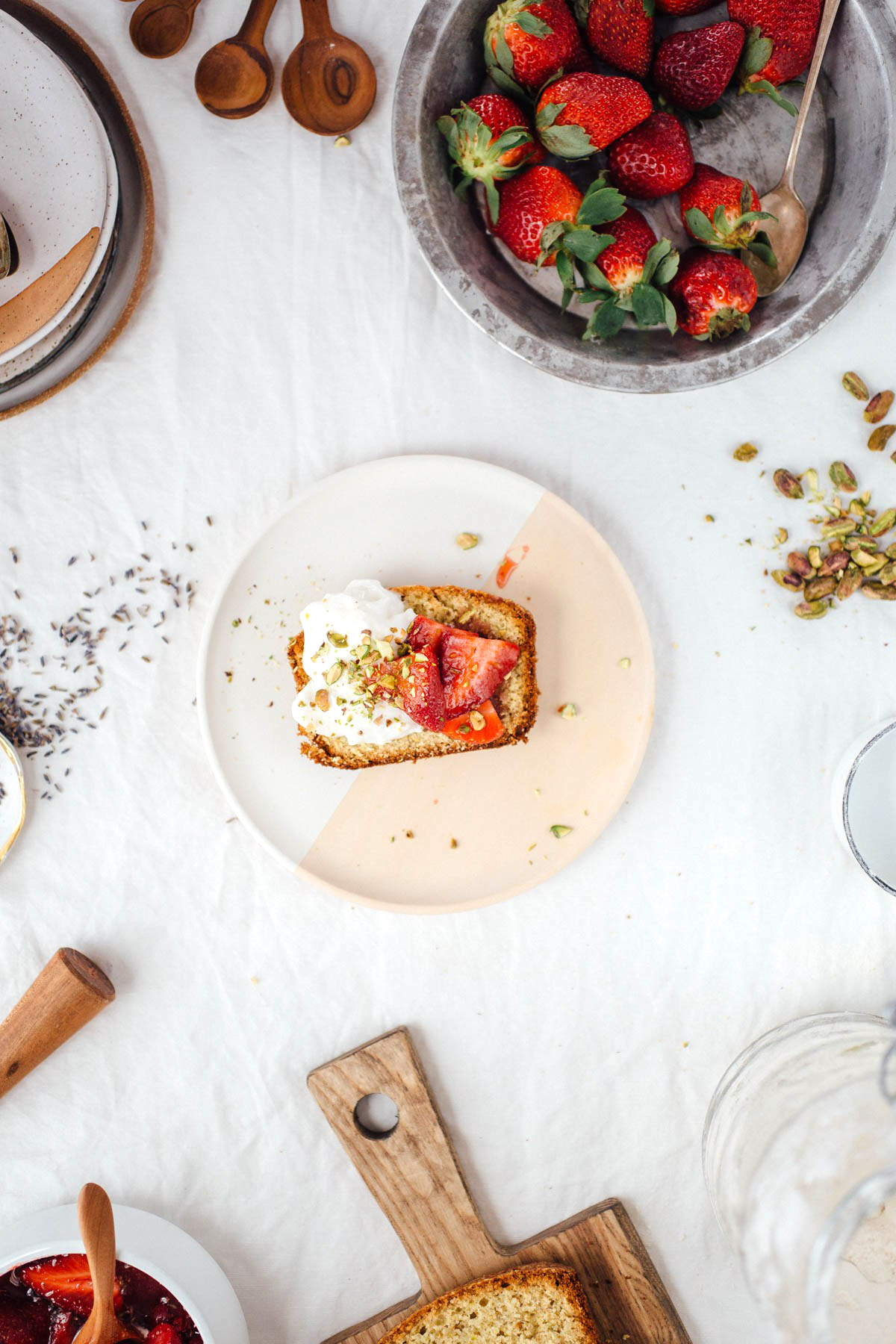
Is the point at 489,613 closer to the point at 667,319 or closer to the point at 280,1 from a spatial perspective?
the point at 667,319

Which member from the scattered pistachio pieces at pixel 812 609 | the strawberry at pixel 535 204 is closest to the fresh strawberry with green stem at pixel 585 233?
the strawberry at pixel 535 204

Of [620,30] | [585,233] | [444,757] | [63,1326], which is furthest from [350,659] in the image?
[63,1326]

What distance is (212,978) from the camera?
1.93 metres

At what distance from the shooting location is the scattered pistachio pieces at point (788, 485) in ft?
6.14

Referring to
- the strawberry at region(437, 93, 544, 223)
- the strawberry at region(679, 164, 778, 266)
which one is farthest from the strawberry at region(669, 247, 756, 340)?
the strawberry at region(437, 93, 544, 223)

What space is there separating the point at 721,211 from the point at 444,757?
3.68ft

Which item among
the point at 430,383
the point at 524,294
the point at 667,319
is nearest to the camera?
the point at 667,319

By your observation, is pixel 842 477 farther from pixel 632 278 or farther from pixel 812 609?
pixel 632 278

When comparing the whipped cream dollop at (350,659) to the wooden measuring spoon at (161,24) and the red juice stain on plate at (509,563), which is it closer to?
the red juice stain on plate at (509,563)

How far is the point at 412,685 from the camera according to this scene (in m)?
1.67

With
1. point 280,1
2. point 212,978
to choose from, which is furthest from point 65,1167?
point 280,1

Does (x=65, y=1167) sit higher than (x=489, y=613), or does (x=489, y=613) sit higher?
(x=489, y=613)

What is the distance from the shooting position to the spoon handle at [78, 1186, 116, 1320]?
1633 mm

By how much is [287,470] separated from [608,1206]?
1.67 metres
